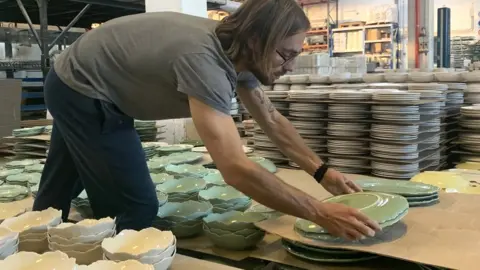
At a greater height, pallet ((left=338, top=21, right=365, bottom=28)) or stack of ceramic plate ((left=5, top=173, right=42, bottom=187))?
pallet ((left=338, top=21, right=365, bottom=28))

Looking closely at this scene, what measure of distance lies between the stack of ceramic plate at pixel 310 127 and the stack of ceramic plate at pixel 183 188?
81cm

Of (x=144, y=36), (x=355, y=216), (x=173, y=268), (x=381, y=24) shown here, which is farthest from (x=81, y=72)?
(x=381, y=24)

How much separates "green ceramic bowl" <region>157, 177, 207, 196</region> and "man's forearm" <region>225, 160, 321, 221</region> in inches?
36.8

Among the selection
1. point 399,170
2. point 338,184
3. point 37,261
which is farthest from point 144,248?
point 399,170

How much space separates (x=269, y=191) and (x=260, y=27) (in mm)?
489

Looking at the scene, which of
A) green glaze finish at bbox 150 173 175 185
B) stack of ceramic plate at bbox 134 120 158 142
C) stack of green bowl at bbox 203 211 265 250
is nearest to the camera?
stack of green bowl at bbox 203 211 265 250

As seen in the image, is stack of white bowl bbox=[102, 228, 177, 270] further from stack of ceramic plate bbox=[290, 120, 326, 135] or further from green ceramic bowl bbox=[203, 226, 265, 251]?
stack of ceramic plate bbox=[290, 120, 326, 135]

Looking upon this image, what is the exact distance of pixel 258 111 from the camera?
7.16 ft

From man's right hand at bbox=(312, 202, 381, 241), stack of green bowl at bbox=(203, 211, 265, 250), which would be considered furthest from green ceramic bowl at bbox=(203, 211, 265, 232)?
man's right hand at bbox=(312, 202, 381, 241)

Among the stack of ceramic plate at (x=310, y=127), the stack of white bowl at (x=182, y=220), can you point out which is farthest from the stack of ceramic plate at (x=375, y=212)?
the stack of ceramic plate at (x=310, y=127)

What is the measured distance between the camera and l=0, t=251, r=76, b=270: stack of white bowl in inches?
54.6

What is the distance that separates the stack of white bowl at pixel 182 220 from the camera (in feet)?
6.64

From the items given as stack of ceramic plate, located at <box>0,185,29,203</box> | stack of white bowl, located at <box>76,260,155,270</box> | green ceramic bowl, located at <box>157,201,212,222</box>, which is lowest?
stack of ceramic plate, located at <box>0,185,29,203</box>

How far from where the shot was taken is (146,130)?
4.18 meters
